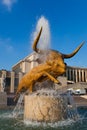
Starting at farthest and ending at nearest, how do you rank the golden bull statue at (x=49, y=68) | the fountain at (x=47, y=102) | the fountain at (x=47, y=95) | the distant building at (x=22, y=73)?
the distant building at (x=22, y=73)
the golden bull statue at (x=49, y=68)
the fountain at (x=47, y=95)
the fountain at (x=47, y=102)

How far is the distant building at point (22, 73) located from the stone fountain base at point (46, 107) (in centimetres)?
3026

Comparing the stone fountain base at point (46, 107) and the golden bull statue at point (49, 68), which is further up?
the golden bull statue at point (49, 68)

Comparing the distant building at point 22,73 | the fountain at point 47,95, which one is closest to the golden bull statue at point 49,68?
the fountain at point 47,95

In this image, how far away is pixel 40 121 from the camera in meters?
14.9

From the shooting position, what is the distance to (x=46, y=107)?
14.9 m

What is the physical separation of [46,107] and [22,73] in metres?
54.4

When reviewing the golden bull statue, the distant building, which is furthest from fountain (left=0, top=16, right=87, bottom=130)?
the distant building

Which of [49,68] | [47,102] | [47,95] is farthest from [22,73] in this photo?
[47,102]

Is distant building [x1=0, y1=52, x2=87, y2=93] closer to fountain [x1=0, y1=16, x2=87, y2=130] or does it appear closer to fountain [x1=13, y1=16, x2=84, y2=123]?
fountain [x1=13, y1=16, x2=84, y2=123]

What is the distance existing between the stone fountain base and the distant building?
30.3m

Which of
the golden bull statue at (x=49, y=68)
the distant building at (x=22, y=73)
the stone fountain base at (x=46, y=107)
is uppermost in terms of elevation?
the distant building at (x=22, y=73)

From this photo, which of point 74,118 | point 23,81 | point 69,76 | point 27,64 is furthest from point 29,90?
point 69,76

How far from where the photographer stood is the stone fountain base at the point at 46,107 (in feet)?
49.0

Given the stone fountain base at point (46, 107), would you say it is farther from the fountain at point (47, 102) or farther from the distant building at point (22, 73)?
the distant building at point (22, 73)
